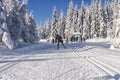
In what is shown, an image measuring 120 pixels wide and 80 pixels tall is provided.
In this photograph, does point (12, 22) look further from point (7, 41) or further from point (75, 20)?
point (75, 20)

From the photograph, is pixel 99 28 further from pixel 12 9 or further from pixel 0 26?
pixel 0 26

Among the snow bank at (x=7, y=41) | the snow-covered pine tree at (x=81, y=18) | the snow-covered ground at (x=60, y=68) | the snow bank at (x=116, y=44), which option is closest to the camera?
the snow-covered ground at (x=60, y=68)

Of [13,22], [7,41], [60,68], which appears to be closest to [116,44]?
[7,41]

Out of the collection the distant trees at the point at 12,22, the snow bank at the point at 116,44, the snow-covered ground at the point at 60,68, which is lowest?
the snow-covered ground at the point at 60,68

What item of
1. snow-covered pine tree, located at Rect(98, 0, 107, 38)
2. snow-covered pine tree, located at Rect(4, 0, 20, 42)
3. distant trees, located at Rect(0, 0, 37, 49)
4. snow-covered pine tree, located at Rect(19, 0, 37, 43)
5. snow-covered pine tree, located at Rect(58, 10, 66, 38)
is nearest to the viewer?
distant trees, located at Rect(0, 0, 37, 49)

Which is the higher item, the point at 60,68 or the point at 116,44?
the point at 116,44

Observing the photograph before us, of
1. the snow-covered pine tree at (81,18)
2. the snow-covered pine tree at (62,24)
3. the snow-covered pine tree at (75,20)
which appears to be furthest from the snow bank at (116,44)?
Result: the snow-covered pine tree at (62,24)

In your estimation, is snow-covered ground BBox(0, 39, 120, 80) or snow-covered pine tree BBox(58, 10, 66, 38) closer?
snow-covered ground BBox(0, 39, 120, 80)

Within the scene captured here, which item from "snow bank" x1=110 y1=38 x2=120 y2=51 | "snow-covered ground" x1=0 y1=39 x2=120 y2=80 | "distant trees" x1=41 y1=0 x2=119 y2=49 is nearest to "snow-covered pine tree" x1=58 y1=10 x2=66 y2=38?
"distant trees" x1=41 y1=0 x2=119 y2=49

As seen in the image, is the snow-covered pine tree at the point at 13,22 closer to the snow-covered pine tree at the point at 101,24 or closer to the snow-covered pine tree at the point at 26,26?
the snow-covered pine tree at the point at 26,26

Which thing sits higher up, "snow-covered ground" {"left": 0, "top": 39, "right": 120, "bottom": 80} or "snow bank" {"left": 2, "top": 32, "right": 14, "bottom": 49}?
"snow bank" {"left": 2, "top": 32, "right": 14, "bottom": 49}

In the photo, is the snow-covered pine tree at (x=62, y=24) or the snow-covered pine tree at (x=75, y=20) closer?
the snow-covered pine tree at (x=75, y=20)

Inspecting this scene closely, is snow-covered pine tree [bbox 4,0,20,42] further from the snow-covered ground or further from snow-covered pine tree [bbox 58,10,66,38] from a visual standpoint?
snow-covered pine tree [bbox 58,10,66,38]

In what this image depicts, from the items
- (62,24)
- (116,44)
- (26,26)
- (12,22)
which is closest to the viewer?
(116,44)
